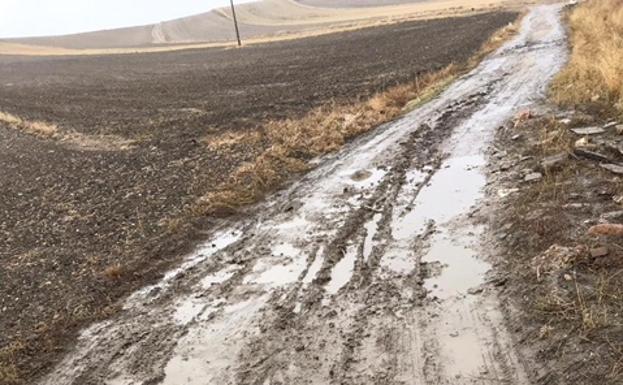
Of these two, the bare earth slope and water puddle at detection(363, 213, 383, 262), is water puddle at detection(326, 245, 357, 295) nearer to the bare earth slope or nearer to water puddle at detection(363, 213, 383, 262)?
water puddle at detection(363, 213, 383, 262)

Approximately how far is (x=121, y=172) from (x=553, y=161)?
943 cm

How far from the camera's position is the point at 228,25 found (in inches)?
3593

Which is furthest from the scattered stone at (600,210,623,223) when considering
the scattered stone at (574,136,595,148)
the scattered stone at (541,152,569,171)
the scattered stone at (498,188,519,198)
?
the scattered stone at (574,136,595,148)

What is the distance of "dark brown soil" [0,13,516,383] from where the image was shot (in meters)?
7.96

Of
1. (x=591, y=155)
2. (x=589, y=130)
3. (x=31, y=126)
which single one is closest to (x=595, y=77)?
(x=589, y=130)

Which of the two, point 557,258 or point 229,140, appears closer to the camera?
point 557,258

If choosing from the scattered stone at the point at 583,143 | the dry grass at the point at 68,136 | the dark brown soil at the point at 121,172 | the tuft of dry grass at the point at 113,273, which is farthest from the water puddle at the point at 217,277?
the dry grass at the point at 68,136

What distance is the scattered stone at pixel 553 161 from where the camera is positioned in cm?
963

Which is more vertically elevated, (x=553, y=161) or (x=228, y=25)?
(x=228, y=25)

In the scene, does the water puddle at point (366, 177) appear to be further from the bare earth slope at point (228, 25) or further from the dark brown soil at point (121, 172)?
the bare earth slope at point (228, 25)

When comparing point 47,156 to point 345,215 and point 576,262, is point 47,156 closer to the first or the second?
point 345,215

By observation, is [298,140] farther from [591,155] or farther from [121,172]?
[591,155]

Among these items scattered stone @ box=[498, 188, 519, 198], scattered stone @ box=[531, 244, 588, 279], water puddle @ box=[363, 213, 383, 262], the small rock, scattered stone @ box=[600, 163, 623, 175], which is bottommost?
water puddle @ box=[363, 213, 383, 262]

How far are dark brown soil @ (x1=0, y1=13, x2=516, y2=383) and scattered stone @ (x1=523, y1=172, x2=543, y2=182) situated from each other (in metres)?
5.31
